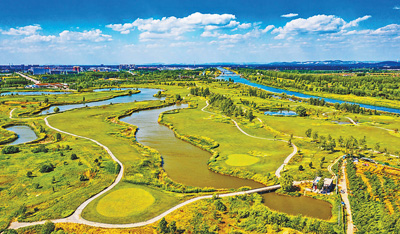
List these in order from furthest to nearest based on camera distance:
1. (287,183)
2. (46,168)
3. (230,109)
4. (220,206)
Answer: (230,109), (46,168), (287,183), (220,206)

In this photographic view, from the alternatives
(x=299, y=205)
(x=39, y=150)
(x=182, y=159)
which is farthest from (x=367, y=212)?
(x=39, y=150)

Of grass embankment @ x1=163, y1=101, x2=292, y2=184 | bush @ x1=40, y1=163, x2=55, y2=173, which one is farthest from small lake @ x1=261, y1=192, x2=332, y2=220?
bush @ x1=40, y1=163, x2=55, y2=173

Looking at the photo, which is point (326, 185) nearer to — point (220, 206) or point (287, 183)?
point (287, 183)

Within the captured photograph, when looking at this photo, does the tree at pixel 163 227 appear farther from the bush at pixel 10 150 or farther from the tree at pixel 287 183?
the bush at pixel 10 150

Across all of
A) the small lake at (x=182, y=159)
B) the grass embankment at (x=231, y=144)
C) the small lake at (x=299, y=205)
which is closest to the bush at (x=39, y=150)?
the small lake at (x=182, y=159)

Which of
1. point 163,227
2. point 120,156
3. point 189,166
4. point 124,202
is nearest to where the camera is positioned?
point 163,227

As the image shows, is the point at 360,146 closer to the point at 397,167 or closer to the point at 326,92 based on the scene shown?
the point at 397,167

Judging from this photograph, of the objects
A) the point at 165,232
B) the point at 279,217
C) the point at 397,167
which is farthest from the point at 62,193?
the point at 397,167

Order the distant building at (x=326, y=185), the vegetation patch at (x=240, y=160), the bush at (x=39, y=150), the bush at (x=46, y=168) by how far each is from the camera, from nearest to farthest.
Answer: the distant building at (x=326, y=185), the bush at (x=46, y=168), the vegetation patch at (x=240, y=160), the bush at (x=39, y=150)
